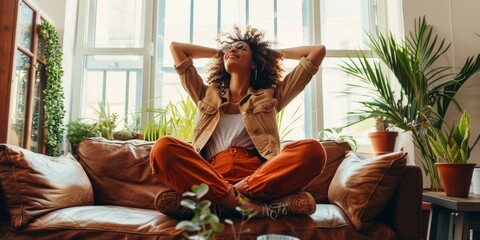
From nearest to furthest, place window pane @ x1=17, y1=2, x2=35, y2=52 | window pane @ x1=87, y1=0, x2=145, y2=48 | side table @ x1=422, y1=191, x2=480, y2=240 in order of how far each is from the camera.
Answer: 1. side table @ x1=422, y1=191, x2=480, y2=240
2. window pane @ x1=17, y1=2, x2=35, y2=52
3. window pane @ x1=87, y1=0, x2=145, y2=48

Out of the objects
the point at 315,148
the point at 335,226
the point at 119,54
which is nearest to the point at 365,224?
the point at 335,226

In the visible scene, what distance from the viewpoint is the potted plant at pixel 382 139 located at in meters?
2.52

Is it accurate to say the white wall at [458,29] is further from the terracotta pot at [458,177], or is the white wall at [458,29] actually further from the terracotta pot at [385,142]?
the terracotta pot at [458,177]

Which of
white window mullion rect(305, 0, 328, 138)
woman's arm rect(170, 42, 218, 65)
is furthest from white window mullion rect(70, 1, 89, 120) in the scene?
white window mullion rect(305, 0, 328, 138)

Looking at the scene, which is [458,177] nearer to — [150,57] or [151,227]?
[151,227]

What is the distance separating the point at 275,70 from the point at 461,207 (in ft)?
3.80

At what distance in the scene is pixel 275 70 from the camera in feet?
6.89

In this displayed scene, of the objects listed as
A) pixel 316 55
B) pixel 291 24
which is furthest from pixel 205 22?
pixel 316 55

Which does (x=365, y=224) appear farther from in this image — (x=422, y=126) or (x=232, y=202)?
(x=422, y=126)

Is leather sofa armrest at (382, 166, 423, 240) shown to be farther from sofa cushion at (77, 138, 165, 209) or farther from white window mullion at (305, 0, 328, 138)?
white window mullion at (305, 0, 328, 138)

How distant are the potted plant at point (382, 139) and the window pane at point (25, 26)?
243cm

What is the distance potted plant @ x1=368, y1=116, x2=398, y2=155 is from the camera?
2.52m

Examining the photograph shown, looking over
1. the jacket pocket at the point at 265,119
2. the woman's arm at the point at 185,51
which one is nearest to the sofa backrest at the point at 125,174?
the jacket pocket at the point at 265,119

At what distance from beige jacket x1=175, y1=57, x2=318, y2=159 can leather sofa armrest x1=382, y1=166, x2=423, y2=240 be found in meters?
0.61
